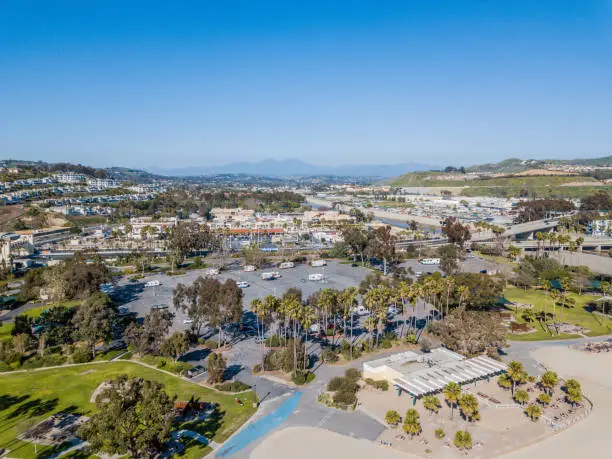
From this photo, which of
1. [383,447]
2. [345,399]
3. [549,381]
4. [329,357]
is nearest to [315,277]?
[329,357]

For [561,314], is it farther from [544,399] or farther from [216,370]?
[216,370]

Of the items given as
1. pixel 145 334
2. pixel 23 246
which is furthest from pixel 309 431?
pixel 23 246


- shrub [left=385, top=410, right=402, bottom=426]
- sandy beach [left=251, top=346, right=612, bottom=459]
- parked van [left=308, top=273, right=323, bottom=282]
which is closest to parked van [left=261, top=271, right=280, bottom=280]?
parked van [left=308, top=273, right=323, bottom=282]

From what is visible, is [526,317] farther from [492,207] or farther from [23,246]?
[492,207]

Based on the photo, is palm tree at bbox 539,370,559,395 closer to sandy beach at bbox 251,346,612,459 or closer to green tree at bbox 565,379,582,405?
green tree at bbox 565,379,582,405

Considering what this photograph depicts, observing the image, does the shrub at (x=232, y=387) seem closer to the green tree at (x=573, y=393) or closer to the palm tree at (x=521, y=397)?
the palm tree at (x=521, y=397)
